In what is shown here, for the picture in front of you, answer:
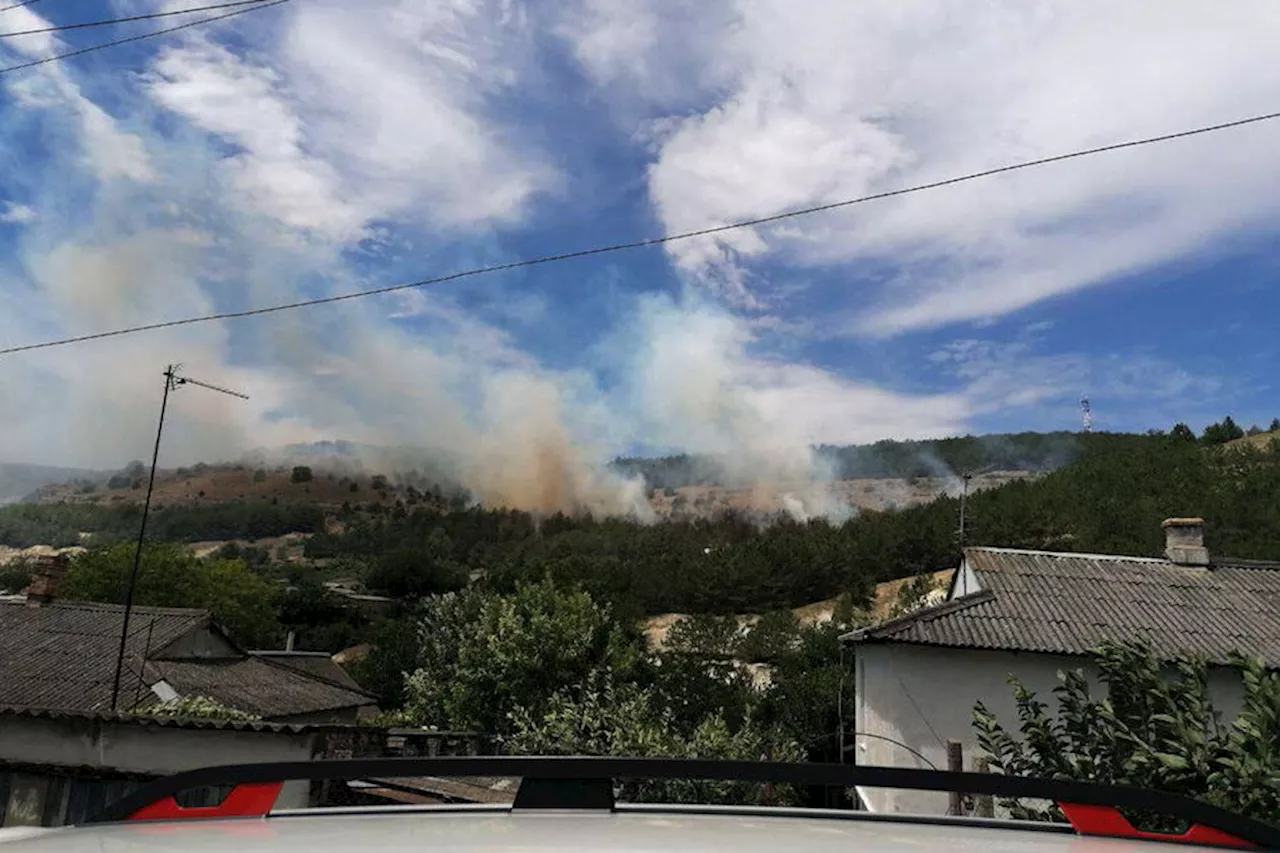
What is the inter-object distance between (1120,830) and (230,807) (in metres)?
1.51

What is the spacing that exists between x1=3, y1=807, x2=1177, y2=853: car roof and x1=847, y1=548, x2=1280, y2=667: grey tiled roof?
527 inches

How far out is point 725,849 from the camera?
120cm

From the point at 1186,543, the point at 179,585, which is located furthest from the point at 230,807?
the point at 179,585

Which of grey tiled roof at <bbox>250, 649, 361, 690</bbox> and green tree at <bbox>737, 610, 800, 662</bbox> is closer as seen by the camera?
grey tiled roof at <bbox>250, 649, 361, 690</bbox>

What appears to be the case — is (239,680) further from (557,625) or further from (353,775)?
(353,775)

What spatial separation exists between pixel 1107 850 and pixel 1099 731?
533 cm

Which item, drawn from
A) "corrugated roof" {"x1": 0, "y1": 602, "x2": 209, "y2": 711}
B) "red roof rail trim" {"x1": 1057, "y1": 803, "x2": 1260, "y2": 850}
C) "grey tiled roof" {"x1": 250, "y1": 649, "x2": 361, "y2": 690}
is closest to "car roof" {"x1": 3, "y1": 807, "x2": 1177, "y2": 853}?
"red roof rail trim" {"x1": 1057, "y1": 803, "x2": 1260, "y2": 850}

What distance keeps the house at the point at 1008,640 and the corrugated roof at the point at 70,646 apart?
48.0ft

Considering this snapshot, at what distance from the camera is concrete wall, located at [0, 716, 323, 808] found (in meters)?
10.5

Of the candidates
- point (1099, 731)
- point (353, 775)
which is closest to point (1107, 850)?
point (353, 775)

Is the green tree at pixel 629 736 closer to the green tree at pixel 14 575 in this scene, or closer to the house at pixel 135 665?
the house at pixel 135 665

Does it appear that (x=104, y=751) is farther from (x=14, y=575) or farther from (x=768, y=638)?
(x=14, y=575)

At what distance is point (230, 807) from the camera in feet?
5.26

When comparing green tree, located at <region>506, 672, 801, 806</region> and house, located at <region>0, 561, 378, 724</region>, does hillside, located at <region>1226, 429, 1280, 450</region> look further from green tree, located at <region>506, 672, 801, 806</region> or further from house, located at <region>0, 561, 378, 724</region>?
house, located at <region>0, 561, 378, 724</region>
